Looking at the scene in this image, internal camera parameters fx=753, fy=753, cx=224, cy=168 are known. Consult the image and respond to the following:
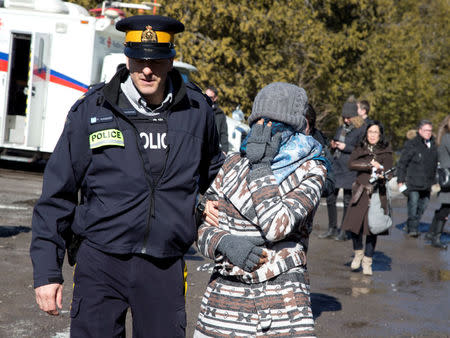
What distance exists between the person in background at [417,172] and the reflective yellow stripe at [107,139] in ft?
33.3

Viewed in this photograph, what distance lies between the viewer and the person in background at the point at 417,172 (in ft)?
41.8

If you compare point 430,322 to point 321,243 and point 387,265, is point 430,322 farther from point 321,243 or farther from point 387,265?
point 321,243

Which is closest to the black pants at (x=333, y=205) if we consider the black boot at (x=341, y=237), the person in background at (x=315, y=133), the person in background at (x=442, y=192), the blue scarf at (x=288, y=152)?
the black boot at (x=341, y=237)

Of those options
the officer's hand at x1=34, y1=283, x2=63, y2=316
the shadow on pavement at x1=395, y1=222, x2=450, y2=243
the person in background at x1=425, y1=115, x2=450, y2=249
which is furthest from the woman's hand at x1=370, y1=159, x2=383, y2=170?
the officer's hand at x1=34, y1=283, x2=63, y2=316

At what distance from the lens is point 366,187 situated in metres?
8.98

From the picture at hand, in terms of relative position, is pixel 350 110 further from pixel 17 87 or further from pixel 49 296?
pixel 17 87

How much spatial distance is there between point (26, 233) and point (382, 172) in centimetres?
447

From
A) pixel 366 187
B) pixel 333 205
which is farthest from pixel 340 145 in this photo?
pixel 366 187

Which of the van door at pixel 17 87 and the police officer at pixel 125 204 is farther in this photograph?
the van door at pixel 17 87

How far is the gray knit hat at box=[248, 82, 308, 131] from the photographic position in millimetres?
3514

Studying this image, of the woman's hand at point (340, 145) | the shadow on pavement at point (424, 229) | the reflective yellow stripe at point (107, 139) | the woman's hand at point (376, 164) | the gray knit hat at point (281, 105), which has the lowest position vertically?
the shadow on pavement at point (424, 229)

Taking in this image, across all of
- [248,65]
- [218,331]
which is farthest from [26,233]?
[248,65]

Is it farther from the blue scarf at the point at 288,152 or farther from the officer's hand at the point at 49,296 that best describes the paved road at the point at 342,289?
the officer's hand at the point at 49,296

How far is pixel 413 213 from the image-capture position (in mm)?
12766
